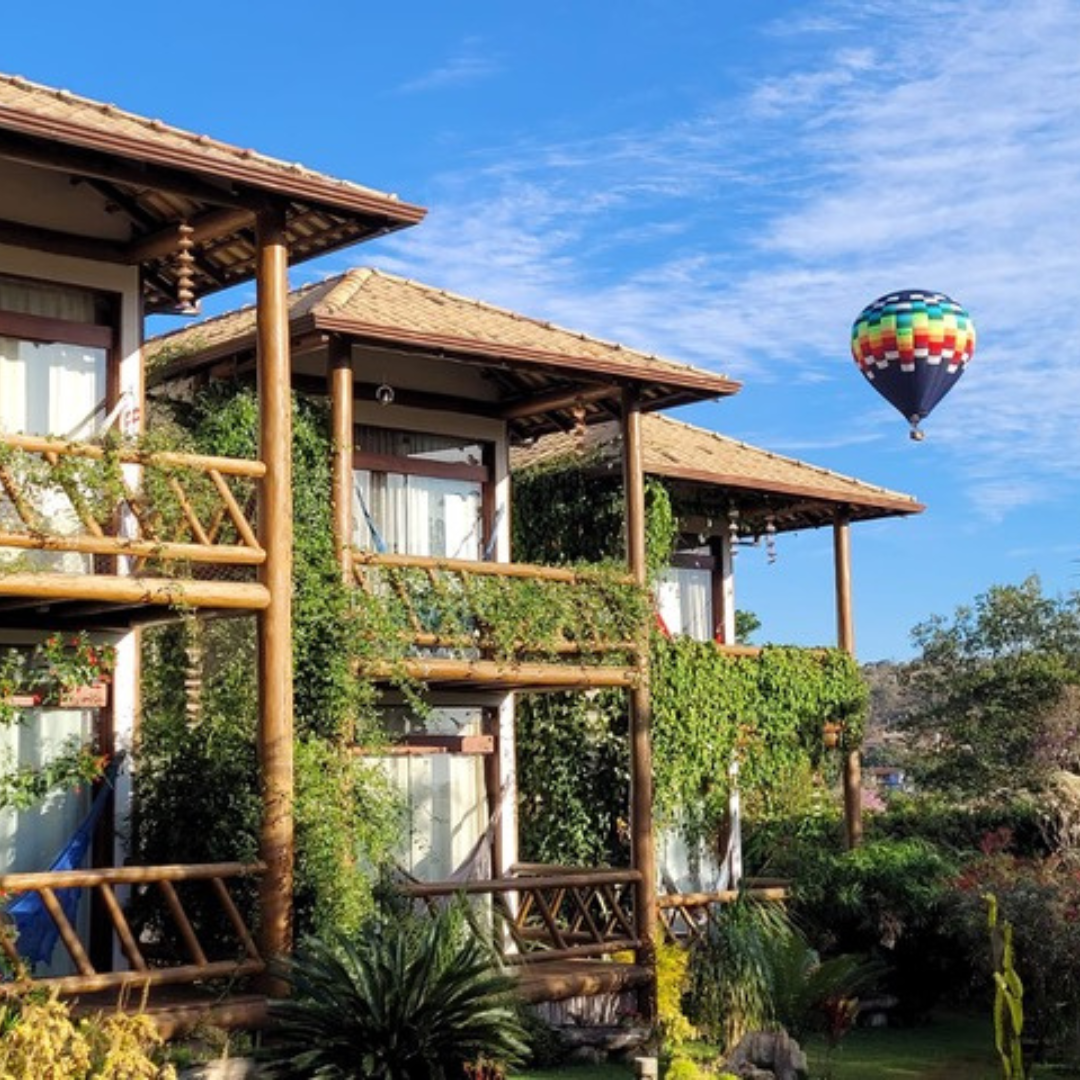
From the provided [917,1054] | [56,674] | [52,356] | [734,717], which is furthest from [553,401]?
[56,674]

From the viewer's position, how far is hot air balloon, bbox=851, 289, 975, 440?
24.6 m

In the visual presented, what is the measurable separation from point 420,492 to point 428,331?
3.05 m

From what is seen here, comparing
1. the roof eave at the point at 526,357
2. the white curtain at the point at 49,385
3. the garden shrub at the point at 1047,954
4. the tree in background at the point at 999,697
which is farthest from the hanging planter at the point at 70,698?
Answer: the tree in background at the point at 999,697

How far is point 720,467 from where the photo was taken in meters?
21.7

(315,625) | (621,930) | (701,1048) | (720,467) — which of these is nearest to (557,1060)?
(701,1048)

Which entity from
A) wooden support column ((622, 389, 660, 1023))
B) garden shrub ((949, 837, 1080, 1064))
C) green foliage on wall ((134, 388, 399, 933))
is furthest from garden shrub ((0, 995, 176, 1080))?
garden shrub ((949, 837, 1080, 1064))

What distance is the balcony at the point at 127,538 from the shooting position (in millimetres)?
12398

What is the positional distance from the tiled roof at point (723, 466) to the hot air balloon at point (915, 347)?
1.83 metres

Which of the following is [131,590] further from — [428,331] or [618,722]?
[618,722]

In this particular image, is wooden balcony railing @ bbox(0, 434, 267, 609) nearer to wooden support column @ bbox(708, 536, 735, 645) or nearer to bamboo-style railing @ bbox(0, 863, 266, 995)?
bamboo-style railing @ bbox(0, 863, 266, 995)

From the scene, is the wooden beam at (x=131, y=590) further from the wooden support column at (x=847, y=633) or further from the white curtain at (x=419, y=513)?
the wooden support column at (x=847, y=633)

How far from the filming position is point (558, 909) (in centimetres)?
1916

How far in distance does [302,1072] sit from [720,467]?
36.3 ft

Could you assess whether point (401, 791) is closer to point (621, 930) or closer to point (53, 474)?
point (621, 930)
